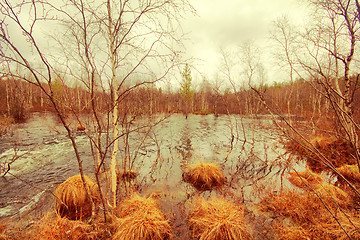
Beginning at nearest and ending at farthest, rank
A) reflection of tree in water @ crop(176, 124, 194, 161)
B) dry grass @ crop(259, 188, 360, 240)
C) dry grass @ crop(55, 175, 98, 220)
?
dry grass @ crop(259, 188, 360, 240) → dry grass @ crop(55, 175, 98, 220) → reflection of tree in water @ crop(176, 124, 194, 161)

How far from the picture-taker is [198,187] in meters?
5.75

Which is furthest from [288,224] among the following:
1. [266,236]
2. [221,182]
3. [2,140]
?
[2,140]

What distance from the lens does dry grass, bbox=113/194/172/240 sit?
3168mm

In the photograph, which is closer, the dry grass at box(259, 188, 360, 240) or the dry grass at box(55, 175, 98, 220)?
the dry grass at box(259, 188, 360, 240)

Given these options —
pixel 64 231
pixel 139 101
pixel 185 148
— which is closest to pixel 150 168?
pixel 139 101

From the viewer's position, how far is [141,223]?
3309 millimetres

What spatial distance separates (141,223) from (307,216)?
3.85 metres

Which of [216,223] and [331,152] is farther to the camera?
[331,152]

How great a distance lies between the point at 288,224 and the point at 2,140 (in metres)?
16.3

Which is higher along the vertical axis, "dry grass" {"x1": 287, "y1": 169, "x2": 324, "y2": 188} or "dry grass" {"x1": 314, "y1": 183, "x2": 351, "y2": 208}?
"dry grass" {"x1": 314, "y1": 183, "x2": 351, "y2": 208}

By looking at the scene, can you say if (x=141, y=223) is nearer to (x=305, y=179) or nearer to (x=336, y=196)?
(x=336, y=196)

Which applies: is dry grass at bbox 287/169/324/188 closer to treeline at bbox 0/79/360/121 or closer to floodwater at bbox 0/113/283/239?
floodwater at bbox 0/113/283/239

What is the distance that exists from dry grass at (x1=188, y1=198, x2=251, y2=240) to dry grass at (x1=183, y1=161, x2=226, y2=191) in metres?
1.77

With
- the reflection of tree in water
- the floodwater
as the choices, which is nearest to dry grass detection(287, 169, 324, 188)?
the floodwater
